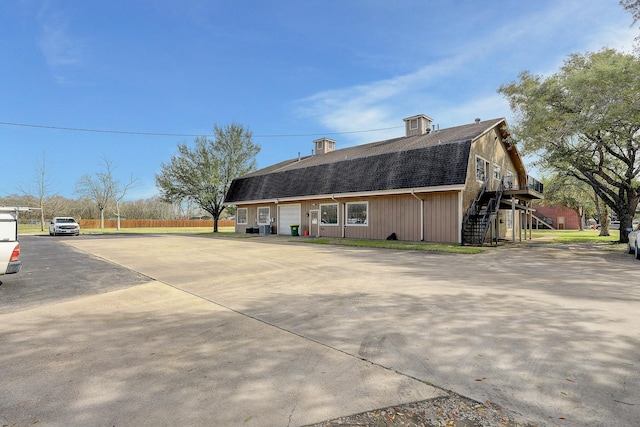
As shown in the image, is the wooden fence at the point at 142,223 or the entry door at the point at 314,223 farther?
the wooden fence at the point at 142,223

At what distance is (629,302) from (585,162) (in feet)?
56.0

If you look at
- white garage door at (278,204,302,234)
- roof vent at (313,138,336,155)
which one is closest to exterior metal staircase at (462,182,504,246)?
white garage door at (278,204,302,234)

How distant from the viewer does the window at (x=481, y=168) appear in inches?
714

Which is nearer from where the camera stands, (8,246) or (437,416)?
(437,416)

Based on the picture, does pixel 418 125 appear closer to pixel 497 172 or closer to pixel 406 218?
pixel 497 172

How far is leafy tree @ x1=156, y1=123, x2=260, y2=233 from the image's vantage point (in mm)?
30922

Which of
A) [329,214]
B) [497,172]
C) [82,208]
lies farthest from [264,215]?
[82,208]

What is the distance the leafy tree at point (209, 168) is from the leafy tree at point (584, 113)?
912 inches

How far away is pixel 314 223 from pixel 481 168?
440 inches

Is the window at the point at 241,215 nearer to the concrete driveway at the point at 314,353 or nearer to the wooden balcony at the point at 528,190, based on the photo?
the wooden balcony at the point at 528,190

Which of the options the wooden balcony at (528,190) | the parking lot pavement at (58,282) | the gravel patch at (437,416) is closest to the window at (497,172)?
the wooden balcony at (528,190)

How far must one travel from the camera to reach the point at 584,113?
14.5 meters

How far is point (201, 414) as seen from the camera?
227 centimetres

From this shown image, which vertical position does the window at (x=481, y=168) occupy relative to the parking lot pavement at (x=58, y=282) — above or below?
above
